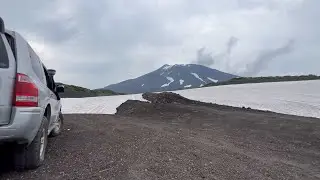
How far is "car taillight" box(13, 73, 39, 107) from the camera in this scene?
490cm

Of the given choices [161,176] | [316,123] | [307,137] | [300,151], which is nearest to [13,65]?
[161,176]

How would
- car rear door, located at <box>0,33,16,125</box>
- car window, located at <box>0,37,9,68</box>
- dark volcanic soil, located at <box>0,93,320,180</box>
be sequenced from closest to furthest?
car rear door, located at <box>0,33,16,125</box>, car window, located at <box>0,37,9,68</box>, dark volcanic soil, located at <box>0,93,320,180</box>

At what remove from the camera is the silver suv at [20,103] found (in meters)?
4.82

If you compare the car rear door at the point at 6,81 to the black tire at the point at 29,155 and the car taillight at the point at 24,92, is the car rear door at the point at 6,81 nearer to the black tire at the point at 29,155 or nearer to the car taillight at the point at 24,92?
the car taillight at the point at 24,92

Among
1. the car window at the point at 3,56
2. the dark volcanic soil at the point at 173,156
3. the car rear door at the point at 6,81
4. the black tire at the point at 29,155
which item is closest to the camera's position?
the car rear door at the point at 6,81

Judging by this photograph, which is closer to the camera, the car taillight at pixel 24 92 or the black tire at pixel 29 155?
the car taillight at pixel 24 92

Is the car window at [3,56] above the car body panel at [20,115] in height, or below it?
above

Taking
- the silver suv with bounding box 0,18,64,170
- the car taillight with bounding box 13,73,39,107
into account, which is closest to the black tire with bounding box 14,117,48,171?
the silver suv with bounding box 0,18,64,170

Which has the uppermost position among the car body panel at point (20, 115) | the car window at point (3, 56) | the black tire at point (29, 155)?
the car window at point (3, 56)

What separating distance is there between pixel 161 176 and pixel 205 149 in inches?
94.8

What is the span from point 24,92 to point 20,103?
0.47 feet

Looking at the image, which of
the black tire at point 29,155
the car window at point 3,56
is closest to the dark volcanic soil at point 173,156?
the black tire at point 29,155

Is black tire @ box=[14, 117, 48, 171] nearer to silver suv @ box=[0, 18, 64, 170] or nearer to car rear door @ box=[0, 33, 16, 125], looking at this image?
silver suv @ box=[0, 18, 64, 170]

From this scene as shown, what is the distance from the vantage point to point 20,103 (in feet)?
16.1
